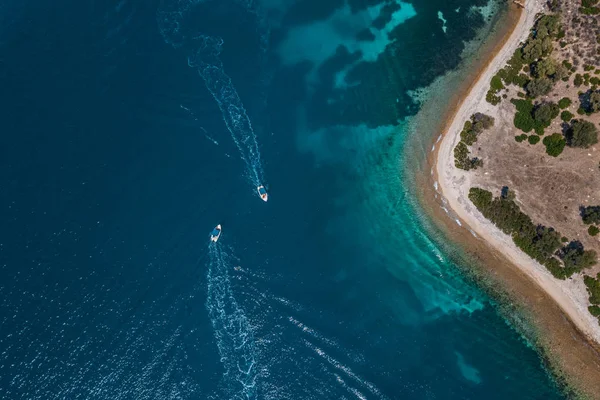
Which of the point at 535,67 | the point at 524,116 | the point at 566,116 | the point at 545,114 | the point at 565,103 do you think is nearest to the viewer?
the point at 545,114

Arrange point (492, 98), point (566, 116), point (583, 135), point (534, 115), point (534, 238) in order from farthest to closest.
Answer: point (492, 98)
point (534, 115)
point (566, 116)
point (583, 135)
point (534, 238)

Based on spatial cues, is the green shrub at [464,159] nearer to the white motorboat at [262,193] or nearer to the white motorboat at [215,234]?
the white motorboat at [262,193]

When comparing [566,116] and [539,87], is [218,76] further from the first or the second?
[566,116]

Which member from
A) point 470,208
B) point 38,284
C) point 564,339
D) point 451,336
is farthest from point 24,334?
point 564,339

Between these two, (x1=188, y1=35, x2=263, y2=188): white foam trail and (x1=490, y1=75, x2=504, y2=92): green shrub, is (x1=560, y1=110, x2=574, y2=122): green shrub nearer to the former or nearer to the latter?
(x1=490, y1=75, x2=504, y2=92): green shrub

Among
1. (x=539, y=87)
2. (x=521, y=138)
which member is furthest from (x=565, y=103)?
(x=521, y=138)

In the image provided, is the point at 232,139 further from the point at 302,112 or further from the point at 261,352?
the point at 261,352

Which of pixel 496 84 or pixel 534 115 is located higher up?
pixel 496 84

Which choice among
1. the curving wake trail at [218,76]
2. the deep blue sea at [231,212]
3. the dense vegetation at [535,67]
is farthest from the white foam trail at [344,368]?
the dense vegetation at [535,67]

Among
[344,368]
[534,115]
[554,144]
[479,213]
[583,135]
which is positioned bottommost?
[344,368]
